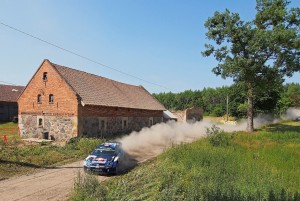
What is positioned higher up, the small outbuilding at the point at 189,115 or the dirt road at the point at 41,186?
the small outbuilding at the point at 189,115

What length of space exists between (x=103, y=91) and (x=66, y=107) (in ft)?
23.9

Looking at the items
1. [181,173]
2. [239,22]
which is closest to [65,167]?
[181,173]

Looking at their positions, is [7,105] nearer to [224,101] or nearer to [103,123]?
[103,123]

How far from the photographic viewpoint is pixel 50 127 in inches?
1369

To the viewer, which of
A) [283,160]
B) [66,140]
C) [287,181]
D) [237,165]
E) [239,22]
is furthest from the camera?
[239,22]

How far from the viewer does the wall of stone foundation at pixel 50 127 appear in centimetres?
3337

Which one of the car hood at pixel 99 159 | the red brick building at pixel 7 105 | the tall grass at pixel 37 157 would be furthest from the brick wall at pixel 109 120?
the red brick building at pixel 7 105

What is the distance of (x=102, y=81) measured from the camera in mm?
44125

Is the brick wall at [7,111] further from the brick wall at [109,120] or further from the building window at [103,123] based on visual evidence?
the building window at [103,123]

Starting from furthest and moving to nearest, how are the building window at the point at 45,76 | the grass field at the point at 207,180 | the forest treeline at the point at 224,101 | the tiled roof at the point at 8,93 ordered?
the forest treeline at the point at 224,101, the tiled roof at the point at 8,93, the building window at the point at 45,76, the grass field at the point at 207,180

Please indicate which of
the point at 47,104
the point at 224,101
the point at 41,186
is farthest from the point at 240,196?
the point at 224,101

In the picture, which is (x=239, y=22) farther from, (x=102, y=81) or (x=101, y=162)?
(x=101, y=162)

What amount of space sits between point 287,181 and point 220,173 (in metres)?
2.90

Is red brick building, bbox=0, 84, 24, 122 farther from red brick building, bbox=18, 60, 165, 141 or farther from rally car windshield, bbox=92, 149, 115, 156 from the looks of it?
rally car windshield, bbox=92, 149, 115, 156
